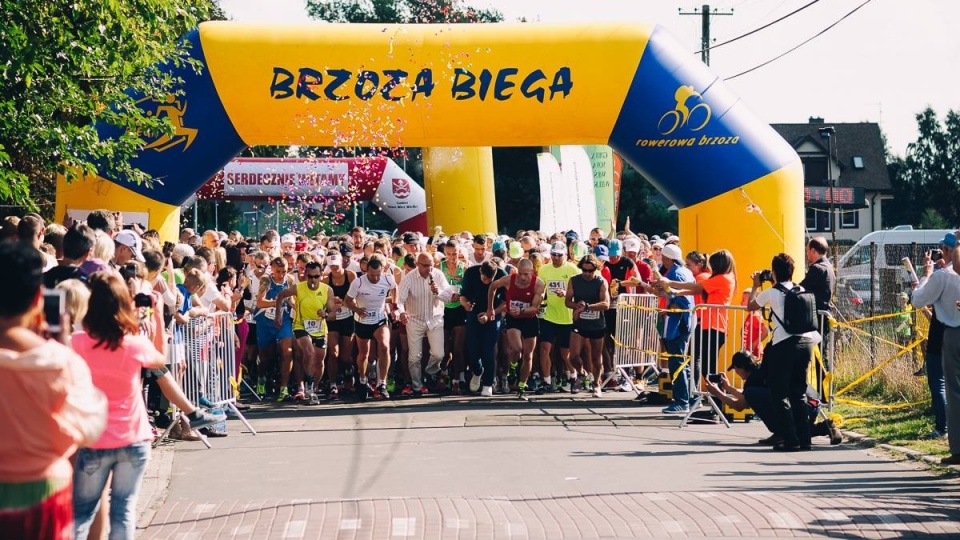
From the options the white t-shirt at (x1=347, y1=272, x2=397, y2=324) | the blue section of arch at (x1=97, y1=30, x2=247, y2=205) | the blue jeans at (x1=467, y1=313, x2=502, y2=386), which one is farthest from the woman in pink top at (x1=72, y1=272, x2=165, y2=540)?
the blue jeans at (x1=467, y1=313, x2=502, y2=386)

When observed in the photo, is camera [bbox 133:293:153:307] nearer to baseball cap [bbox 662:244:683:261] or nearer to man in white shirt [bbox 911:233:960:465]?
man in white shirt [bbox 911:233:960:465]

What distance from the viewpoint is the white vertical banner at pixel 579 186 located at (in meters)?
25.9

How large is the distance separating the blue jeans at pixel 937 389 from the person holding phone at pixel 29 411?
9.17 metres

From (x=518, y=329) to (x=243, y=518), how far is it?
8.39 metres

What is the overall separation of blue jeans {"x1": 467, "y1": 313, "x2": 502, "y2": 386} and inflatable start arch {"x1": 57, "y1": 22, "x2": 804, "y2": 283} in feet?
8.33

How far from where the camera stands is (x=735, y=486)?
31.1ft

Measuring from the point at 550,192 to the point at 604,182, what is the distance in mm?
2146

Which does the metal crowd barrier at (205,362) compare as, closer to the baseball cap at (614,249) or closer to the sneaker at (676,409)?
the sneaker at (676,409)

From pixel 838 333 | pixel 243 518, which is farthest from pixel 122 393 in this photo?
pixel 838 333

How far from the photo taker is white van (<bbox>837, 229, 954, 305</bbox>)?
22.4 metres

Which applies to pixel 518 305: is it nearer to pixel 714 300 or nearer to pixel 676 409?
pixel 676 409

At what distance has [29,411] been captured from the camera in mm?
4684

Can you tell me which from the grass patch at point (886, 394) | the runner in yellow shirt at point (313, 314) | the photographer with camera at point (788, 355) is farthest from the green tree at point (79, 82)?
the grass patch at point (886, 394)

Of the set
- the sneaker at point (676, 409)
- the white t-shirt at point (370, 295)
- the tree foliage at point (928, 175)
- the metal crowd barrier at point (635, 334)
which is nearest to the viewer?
the sneaker at point (676, 409)
